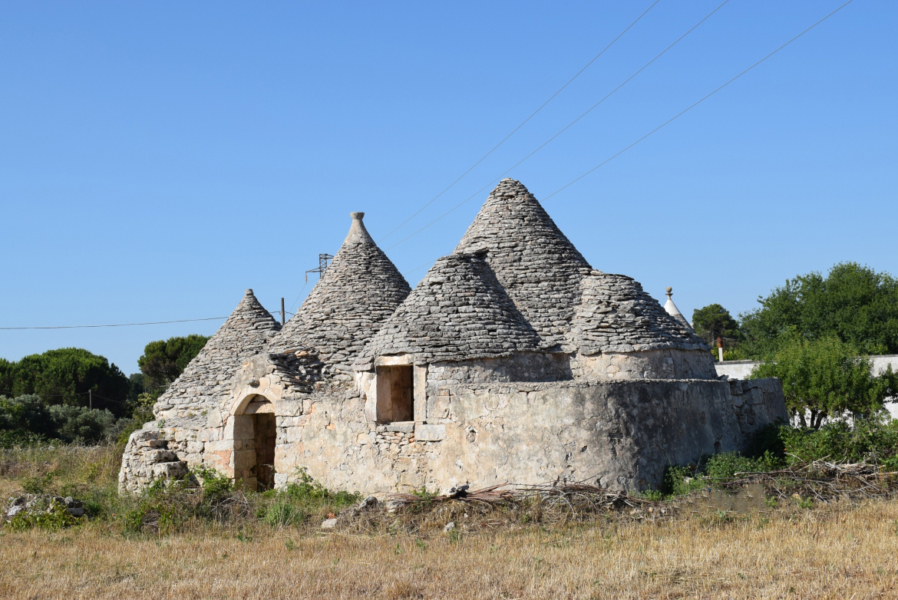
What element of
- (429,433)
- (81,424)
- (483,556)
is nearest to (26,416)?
(81,424)

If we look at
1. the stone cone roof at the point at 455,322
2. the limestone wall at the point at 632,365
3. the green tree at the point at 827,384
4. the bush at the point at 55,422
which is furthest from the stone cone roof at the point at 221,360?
the green tree at the point at 827,384

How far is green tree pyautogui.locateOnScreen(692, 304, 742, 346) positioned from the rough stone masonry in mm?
47302

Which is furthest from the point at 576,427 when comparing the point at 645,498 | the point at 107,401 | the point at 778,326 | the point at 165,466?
the point at 107,401

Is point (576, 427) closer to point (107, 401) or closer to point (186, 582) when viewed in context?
point (186, 582)

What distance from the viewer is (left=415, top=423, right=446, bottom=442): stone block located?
11.5 metres

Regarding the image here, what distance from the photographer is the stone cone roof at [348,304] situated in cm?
1473

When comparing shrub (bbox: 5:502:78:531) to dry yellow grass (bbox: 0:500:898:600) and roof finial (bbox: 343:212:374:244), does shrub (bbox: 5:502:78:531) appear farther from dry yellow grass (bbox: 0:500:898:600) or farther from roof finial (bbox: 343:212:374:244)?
roof finial (bbox: 343:212:374:244)

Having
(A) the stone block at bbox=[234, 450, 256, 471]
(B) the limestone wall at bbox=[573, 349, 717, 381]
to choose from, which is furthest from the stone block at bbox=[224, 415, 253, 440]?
(B) the limestone wall at bbox=[573, 349, 717, 381]

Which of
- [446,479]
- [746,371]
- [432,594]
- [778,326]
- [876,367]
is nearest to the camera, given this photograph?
[432,594]

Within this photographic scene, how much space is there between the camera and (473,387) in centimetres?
1117

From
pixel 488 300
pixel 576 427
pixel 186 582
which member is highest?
pixel 488 300

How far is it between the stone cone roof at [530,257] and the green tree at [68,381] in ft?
91.6

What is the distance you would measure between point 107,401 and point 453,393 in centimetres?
3153

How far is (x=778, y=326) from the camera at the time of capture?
36.8 m
